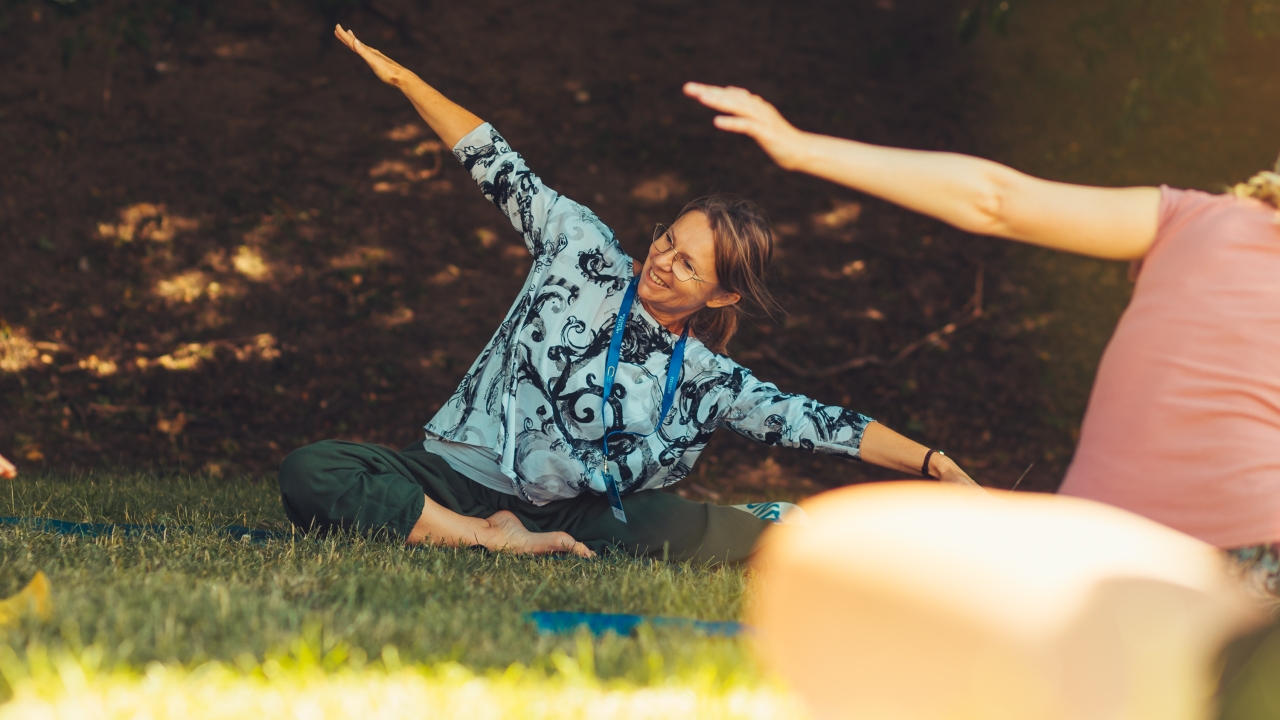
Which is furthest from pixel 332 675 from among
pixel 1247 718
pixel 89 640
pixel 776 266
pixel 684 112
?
pixel 684 112

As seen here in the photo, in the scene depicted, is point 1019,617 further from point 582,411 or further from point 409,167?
point 409,167

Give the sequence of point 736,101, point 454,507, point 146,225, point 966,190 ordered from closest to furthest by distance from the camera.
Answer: point 966,190
point 736,101
point 454,507
point 146,225

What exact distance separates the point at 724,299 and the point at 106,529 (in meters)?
2.05

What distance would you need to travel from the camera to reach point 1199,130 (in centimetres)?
796

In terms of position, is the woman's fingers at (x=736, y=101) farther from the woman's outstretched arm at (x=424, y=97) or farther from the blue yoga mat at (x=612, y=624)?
the woman's outstretched arm at (x=424, y=97)

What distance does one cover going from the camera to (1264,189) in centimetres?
187

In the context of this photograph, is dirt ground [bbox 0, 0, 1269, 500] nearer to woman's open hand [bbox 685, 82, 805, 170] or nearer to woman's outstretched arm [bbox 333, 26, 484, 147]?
woman's outstretched arm [bbox 333, 26, 484, 147]

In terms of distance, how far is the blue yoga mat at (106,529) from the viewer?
121 inches

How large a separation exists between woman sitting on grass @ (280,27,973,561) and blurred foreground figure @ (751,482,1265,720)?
1.44 metres

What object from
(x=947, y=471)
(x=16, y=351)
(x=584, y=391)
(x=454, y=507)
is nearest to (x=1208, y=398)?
(x=947, y=471)

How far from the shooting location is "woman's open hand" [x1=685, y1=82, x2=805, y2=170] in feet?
5.82

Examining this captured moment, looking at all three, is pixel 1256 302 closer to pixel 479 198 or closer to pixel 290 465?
pixel 290 465

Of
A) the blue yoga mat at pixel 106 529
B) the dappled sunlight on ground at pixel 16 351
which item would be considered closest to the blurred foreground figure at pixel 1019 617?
the blue yoga mat at pixel 106 529

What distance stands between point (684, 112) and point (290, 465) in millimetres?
5592
